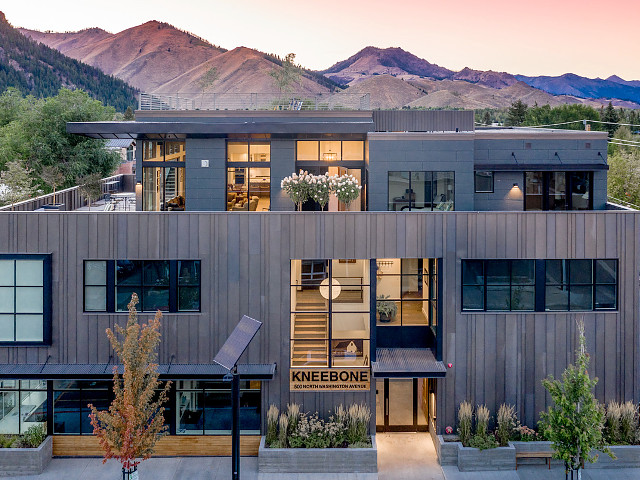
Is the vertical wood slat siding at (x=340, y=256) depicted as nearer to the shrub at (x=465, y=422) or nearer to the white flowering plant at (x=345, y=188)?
the shrub at (x=465, y=422)

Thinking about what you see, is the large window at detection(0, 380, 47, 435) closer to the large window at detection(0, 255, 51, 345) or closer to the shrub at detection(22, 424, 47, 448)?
the shrub at detection(22, 424, 47, 448)

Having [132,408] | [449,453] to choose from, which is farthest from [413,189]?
[132,408]

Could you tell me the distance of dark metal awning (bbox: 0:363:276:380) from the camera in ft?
60.2

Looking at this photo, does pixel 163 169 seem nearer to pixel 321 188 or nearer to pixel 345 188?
pixel 321 188

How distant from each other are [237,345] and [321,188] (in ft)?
27.5

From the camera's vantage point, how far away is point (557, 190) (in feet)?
79.8

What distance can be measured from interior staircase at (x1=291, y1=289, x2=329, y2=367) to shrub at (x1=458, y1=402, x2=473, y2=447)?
162 inches

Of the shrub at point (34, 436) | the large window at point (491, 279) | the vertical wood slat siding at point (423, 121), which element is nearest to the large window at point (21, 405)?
the shrub at point (34, 436)

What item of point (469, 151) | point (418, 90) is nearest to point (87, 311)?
point (469, 151)

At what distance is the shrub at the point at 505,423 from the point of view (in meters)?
18.3

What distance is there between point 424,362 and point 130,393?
8.34 meters

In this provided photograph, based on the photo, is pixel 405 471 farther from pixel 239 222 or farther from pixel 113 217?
pixel 113 217

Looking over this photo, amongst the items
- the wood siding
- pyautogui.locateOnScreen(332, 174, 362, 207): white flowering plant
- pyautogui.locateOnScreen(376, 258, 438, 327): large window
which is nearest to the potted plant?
pyautogui.locateOnScreen(376, 258, 438, 327): large window

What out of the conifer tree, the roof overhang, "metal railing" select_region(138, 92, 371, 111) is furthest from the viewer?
"metal railing" select_region(138, 92, 371, 111)
